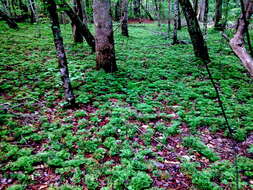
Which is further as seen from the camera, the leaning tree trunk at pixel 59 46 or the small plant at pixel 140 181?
the leaning tree trunk at pixel 59 46

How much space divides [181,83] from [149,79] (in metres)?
1.19

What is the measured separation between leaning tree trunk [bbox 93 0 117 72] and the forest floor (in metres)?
0.44

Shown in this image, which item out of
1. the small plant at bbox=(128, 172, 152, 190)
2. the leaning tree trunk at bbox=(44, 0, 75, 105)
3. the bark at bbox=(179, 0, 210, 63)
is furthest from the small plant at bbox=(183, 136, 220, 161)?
the bark at bbox=(179, 0, 210, 63)

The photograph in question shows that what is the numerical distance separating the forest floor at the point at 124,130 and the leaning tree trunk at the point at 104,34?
444 mm

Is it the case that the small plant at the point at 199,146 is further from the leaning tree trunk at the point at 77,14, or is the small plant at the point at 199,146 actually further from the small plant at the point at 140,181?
the leaning tree trunk at the point at 77,14

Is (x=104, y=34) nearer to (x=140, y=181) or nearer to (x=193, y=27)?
(x=193, y=27)

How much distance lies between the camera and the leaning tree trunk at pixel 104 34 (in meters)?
6.80

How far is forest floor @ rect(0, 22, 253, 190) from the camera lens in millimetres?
3268

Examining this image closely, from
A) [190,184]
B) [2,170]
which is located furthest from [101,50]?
[190,184]

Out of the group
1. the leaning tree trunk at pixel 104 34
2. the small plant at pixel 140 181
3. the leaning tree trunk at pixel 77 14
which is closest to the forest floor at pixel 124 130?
the small plant at pixel 140 181

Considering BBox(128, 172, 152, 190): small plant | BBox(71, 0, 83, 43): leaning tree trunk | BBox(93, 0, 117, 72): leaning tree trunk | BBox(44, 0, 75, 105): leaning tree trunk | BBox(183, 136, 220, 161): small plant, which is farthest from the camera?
BBox(71, 0, 83, 43): leaning tree trunk

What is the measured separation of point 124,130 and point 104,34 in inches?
161

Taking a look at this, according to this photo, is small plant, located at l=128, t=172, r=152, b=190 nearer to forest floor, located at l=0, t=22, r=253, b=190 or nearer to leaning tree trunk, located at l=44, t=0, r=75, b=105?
forest floor, located at l=0, t=22, r=253, b=190

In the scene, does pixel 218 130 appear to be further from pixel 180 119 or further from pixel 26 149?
pixel 26 149
